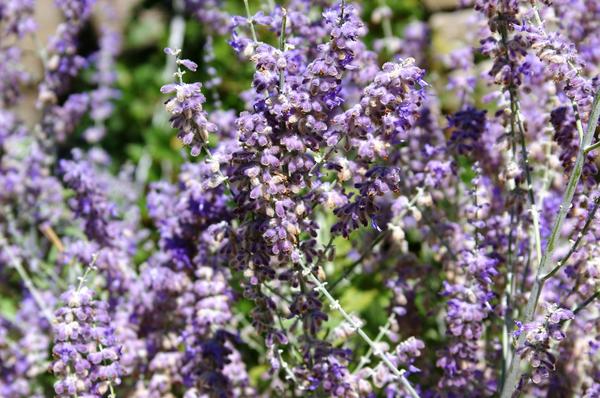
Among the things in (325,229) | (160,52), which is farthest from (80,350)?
(160,52)

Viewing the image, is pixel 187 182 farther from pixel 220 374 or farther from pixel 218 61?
pixel 218 61

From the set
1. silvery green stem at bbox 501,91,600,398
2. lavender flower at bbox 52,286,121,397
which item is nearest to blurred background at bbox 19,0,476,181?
lavender flower at bbox 52,286,121,397

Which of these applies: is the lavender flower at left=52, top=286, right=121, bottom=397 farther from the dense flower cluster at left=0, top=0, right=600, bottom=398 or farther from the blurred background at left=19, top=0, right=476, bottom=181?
the blurred background at left=19, top=0, right=476, bottom=181

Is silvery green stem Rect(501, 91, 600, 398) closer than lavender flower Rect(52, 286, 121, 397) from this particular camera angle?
Yes

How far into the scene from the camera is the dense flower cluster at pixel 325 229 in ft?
8.55

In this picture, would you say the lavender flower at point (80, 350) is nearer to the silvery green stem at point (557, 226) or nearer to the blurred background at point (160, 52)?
the silvery green stem at point (557, 226)

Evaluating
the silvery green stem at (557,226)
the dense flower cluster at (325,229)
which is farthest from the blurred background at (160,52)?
the silvery green stem at (557,226)

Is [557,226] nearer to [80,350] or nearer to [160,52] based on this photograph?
[80,350]

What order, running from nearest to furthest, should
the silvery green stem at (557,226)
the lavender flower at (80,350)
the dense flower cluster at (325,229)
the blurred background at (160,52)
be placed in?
the silvery green stem at (557,226), the dense flower cluster at (325,229), the lavender flower at (80,350), the blurred background at (160,52)

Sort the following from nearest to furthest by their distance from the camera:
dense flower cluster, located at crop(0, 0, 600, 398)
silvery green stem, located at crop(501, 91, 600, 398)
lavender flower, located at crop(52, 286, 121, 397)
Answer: silvery green stem, located at crop(501, 91, 600, 398)
dense flower cluster, located at crop(0, 0, 600, 398)
lavender flower, located at crop(52, 286, 121, 397)

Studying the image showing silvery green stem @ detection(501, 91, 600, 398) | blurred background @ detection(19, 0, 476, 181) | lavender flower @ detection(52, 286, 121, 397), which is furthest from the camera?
blurred background @ detection(19, 0, 476, 181)

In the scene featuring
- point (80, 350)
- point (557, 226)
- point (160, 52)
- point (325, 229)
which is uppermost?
point (160, 52)

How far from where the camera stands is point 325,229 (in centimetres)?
433

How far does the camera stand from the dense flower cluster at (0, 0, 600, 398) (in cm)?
261
